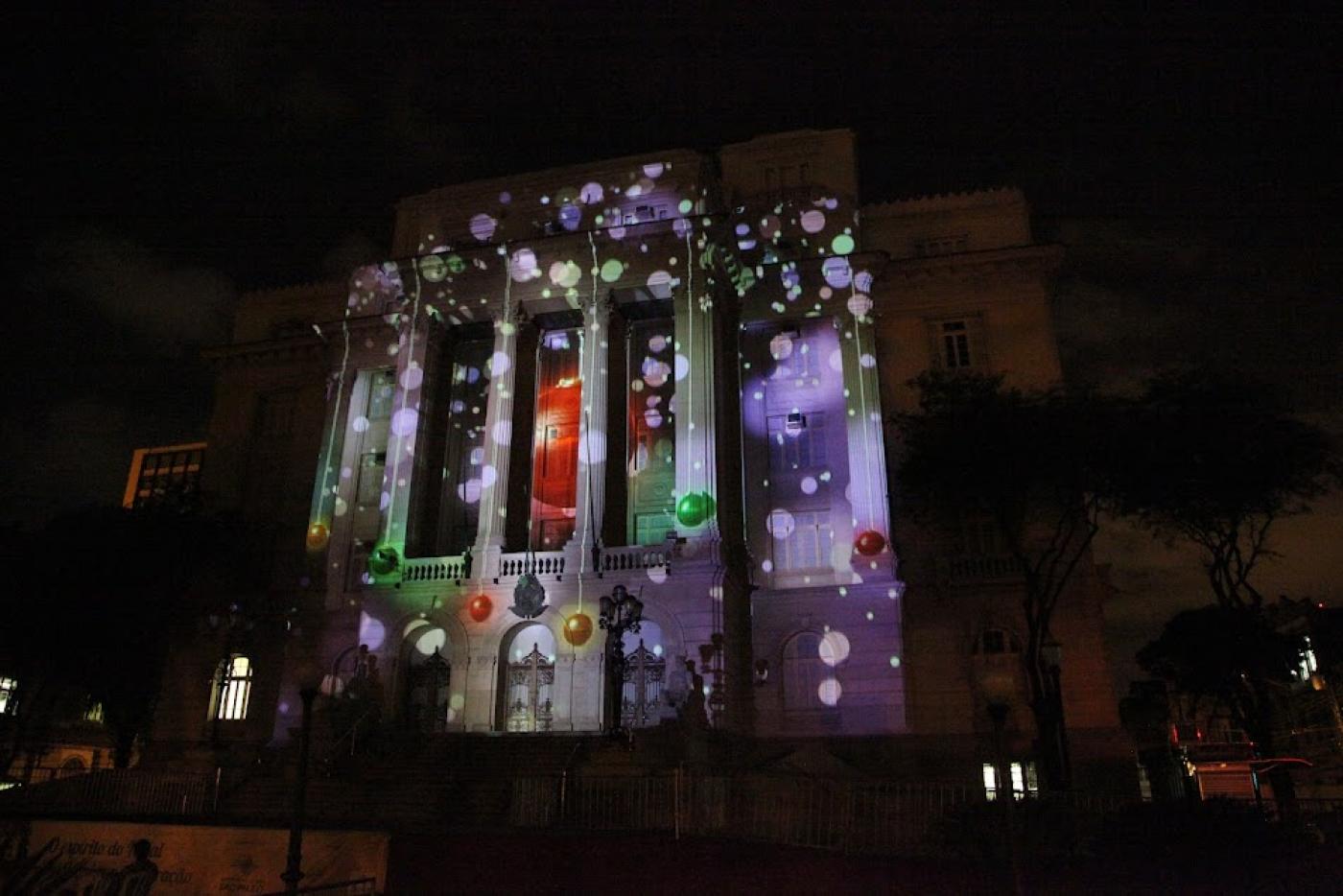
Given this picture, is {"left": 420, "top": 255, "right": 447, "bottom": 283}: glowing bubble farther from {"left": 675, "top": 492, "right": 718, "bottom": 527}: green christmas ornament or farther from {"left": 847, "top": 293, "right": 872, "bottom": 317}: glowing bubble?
{"left": 847, "top": 293, "right": 872, "bottom": 317}: glowing bubble

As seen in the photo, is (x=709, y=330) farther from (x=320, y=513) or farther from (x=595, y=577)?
(x=320, y=513)

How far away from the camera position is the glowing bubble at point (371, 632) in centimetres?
2900

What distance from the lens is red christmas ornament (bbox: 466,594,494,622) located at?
27969 millimetres

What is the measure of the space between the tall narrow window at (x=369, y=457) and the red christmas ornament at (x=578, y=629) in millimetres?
8856

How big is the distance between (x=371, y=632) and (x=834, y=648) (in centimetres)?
1496

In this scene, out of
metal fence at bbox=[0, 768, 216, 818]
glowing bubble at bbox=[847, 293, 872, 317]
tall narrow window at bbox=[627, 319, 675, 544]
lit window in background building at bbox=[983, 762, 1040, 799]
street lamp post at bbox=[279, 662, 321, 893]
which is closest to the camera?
street lamp post at bbox=[279, 662, 321, 893]

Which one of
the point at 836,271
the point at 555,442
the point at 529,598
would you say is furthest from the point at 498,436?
the point at 836,271

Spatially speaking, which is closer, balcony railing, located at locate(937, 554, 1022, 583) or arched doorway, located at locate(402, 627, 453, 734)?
balcony railing, located at locate(937, 554, 1022, 583)

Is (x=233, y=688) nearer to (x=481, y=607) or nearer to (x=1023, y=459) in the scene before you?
(x=481, y=607)

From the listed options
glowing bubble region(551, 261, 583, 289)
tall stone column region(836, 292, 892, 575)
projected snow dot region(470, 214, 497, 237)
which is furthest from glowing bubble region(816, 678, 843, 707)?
projected snow dot region(470, 214, 497, 237)

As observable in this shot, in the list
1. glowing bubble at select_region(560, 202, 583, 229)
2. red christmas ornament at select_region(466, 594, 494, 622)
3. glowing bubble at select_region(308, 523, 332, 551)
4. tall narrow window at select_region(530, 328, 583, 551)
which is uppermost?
glowing bubble at select_region(560, 202, 583, 229)

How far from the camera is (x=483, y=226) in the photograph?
3422 centimetres

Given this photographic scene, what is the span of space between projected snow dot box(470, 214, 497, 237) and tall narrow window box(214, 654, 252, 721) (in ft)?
60.0

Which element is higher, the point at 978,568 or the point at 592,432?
the point at 592,432
